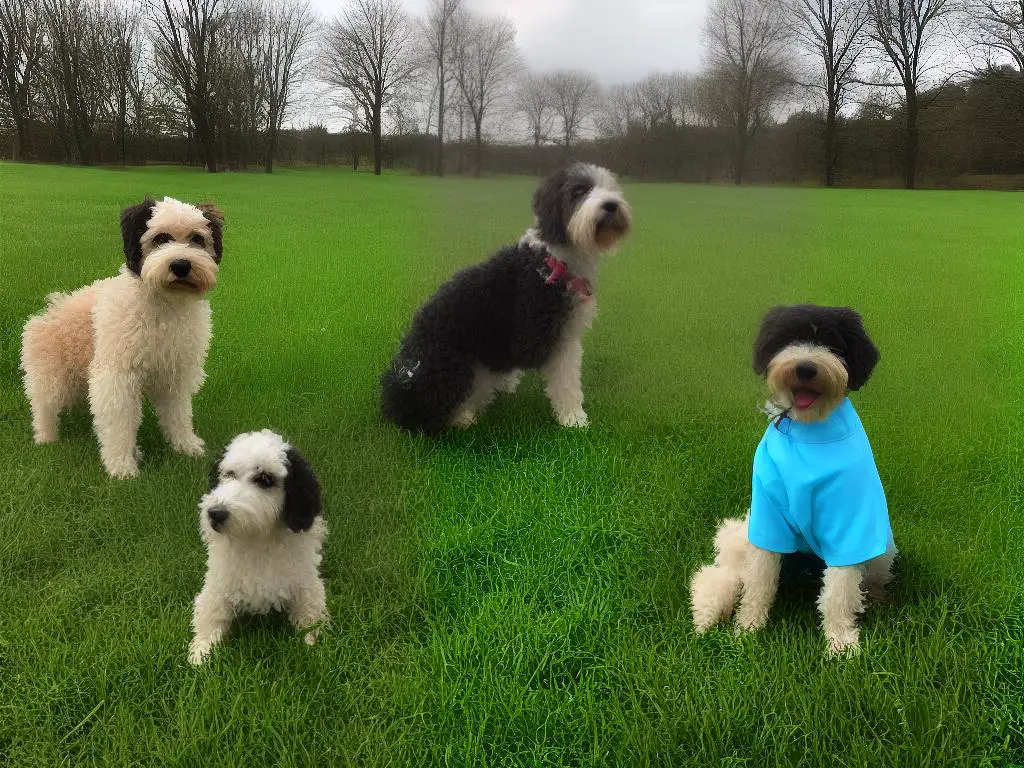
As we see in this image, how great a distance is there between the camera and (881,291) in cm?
518

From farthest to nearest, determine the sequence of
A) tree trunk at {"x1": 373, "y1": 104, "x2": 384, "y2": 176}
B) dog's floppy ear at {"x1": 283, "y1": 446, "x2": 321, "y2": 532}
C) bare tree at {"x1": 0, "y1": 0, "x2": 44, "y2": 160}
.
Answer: bare tree at {"x1": 0, "y1": 0, "x2": 44, "y2": 160}
tree trunk at {"x1": 373, "y1": 104, "x2": 384, "y2": 176}
dog's floppy ear at {"x1": 283, "y1": 446, "x2": 321, "y2": 532}

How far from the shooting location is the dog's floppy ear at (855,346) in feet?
7.39

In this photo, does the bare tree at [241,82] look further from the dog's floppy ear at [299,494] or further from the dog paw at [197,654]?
the dog paw at [197,654]

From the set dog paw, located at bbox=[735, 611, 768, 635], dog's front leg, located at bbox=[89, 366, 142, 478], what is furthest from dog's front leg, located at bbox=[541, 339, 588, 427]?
dog's front leg, located at bbox=[89, 366, 142, 478]

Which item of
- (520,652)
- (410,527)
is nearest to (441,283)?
(410,527)

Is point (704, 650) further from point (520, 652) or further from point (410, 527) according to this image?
point (410, 527)

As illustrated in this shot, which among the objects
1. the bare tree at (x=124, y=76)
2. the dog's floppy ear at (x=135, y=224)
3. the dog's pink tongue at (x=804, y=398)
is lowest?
the dog's pink tongue at (x=804, y=398)

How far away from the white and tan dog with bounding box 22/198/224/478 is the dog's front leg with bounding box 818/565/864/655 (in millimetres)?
3237

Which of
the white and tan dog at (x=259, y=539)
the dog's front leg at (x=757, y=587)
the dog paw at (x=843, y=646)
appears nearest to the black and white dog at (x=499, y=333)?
the white and tan dog at (x=259, y=539)

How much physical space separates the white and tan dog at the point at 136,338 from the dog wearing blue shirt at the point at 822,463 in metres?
2.82

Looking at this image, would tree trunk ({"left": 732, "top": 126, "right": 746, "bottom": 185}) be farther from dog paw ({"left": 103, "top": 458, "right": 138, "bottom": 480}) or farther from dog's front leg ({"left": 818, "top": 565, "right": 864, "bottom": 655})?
dog paw ({"left": 103, "top": 458, "right": 138, "bottom": 480})

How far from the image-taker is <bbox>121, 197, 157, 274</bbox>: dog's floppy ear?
127 inches

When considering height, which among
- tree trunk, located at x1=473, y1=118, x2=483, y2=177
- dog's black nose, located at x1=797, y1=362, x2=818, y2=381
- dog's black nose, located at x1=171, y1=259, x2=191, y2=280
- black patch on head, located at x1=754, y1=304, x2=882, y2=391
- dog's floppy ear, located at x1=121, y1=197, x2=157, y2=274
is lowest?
dog's black nose, located at x1=797, y1=362, x2=818, y2=381

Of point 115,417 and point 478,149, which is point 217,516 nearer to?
point 478,149
